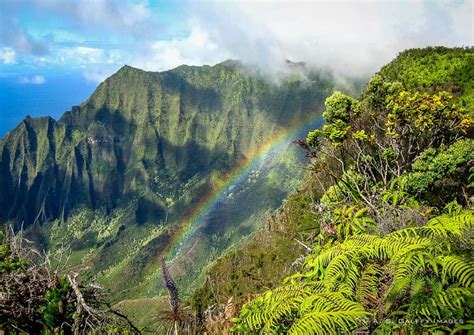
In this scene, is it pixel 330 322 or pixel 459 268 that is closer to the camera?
pixel 459 268

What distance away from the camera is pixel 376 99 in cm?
1858

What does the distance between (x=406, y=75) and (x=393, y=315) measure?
29723 mm

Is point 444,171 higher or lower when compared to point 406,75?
lower

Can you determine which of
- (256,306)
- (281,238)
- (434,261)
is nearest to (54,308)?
(256,306)

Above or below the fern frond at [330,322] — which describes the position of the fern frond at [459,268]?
Answer: above

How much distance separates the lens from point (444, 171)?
14.5 metres

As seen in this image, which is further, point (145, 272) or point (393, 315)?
point (145, 272)

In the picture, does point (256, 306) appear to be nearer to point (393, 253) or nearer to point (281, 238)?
point (393, 253)

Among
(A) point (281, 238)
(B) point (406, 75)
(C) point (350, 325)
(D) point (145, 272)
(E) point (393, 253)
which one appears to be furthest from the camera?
(D) point (145, 272)

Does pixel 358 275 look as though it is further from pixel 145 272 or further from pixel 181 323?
pixel 145 272

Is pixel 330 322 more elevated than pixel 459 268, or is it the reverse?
pixel 459 268

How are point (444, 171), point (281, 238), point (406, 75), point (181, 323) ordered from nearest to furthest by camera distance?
point (181, 323)
point (444, 171)
point (406, 75)
point (281, 238)

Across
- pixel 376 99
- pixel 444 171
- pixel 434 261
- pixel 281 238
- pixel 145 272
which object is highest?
pixel 376 99

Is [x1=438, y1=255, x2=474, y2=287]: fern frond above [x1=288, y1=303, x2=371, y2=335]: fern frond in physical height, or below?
above
